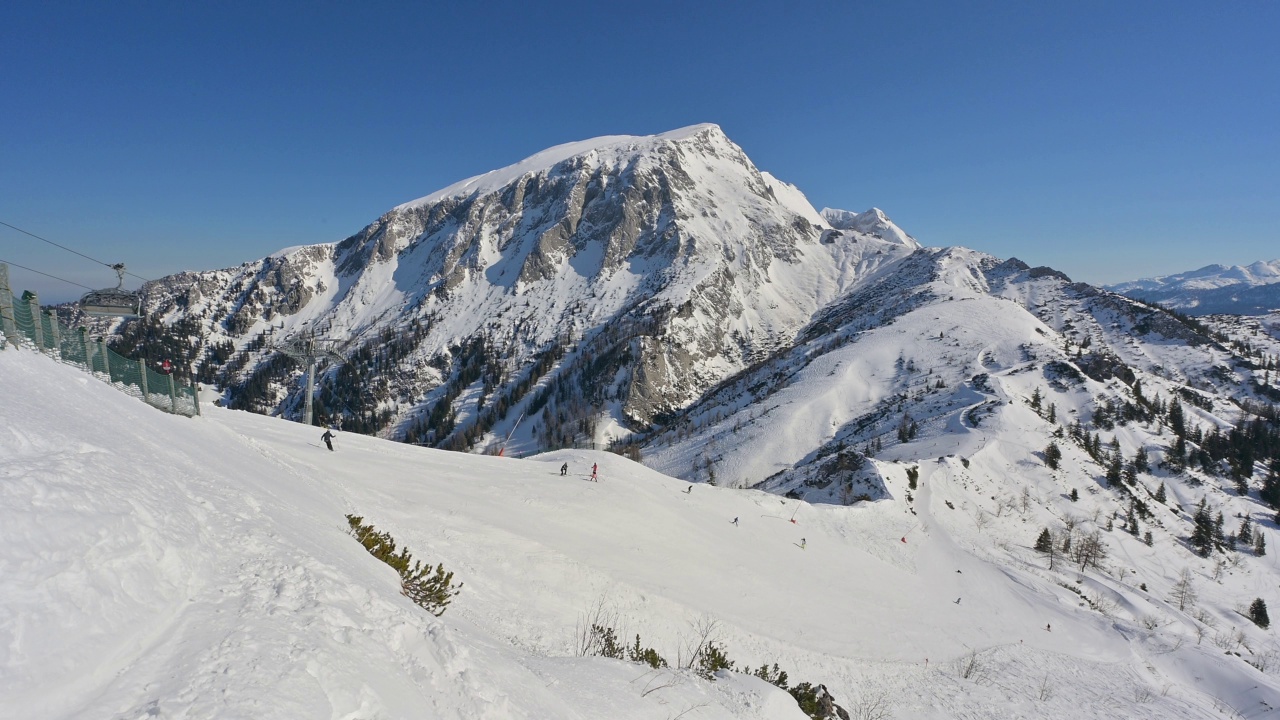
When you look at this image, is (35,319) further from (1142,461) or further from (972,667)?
(1142,461)

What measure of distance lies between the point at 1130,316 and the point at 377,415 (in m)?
260

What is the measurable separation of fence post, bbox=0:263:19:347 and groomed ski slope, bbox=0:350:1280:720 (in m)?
1.40

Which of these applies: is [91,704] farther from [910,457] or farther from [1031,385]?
[1031,385]

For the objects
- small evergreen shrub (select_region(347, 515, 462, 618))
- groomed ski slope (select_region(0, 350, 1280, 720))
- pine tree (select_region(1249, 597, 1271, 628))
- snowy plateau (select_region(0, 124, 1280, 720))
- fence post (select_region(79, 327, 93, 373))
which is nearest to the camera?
groomed ski slope (select_region(0, 350, 1280, 720))

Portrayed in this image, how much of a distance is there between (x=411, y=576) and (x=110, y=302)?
107 feet

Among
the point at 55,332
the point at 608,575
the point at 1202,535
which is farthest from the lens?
the point at 1202,535

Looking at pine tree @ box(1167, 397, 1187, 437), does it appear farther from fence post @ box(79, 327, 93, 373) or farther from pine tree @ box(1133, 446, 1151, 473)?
fence post @ box(79, 327, 93, 373)

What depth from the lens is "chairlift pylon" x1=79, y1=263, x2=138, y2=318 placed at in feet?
95.3

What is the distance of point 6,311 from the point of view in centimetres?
1371

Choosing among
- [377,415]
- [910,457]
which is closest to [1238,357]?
[910,457]

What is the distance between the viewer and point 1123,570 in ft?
171

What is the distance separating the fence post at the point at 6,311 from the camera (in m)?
13.5

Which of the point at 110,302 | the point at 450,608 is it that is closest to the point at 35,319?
the point at 450,608

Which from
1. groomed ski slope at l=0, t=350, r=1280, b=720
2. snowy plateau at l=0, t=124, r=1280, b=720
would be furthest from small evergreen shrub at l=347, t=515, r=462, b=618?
snowy plateau at l=0, t=124, r=1280, b=720
